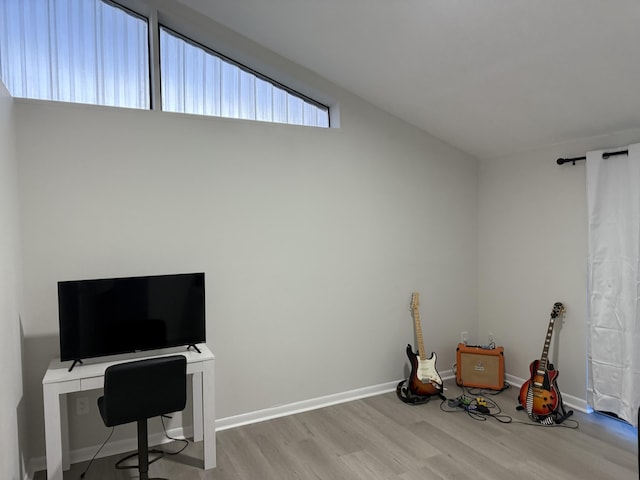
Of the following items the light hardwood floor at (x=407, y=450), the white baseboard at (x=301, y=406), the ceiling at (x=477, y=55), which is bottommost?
the light hardwood floor at (x=407, y=450)

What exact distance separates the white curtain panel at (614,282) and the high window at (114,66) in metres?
2.52

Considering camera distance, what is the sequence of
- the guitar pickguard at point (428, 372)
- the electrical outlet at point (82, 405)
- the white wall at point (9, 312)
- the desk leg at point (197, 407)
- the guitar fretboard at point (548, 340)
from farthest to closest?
the guitar pickguard at point (428, 372)
the guitar fretboard at point (548, 340)
the desk leg at point (197, 407)
the electrical outlet at point (82, 405)
the white wall at point (9, 312)

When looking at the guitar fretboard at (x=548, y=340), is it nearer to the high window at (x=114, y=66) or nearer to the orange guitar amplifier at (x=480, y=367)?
the orange guitar amplifier at (x=480, y=367)

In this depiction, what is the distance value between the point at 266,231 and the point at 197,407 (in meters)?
1.35

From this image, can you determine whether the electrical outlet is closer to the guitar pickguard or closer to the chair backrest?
the chair backrest

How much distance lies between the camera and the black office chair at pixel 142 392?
2340mm

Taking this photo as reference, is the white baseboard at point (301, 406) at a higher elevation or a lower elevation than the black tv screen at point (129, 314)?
lower

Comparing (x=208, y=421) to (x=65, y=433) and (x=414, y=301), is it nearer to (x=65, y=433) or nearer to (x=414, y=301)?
(x=65, y=433)

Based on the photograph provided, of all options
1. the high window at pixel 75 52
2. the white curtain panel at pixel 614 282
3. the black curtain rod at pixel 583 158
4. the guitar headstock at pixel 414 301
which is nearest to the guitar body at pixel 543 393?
the white curtain panel at pixel 614 282

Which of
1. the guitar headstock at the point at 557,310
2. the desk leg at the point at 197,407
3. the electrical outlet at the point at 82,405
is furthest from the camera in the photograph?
the guitar headstock at the point at 557,310

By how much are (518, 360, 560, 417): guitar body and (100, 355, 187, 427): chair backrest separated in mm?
2594

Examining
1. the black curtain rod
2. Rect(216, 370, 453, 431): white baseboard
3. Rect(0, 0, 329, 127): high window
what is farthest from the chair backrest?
the black curtain rod

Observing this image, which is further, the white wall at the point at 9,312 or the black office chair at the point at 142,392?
the black office chair at the point at 142,392

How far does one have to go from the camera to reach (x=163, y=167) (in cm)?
313
